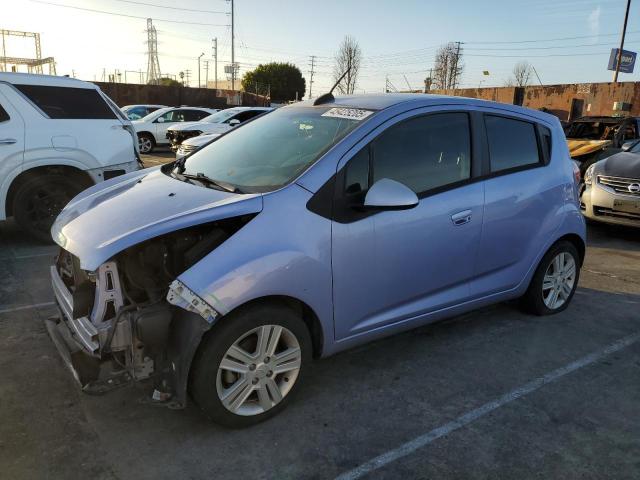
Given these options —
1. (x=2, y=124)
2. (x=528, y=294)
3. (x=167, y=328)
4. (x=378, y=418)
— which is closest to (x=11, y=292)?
(x=2, y=124)

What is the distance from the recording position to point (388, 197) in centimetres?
287

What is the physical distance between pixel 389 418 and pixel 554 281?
90.4 inches

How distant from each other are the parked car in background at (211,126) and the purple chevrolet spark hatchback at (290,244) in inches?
476

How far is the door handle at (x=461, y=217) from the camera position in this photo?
3404 millimetres

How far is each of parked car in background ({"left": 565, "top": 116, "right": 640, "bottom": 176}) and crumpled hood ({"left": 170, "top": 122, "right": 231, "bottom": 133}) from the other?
9523mm

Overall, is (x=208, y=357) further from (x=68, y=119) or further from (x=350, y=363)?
(x=68, y=119)

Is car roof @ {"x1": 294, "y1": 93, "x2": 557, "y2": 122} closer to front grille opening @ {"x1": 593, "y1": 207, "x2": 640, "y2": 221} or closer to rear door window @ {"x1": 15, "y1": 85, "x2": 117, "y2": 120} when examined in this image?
rear door window @ {"x1": 15, "y1": 85, "x2": 117, "y2": 120}

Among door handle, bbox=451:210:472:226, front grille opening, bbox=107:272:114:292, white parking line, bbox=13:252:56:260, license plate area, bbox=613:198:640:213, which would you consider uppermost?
door handle, bbox=451:210:472:226

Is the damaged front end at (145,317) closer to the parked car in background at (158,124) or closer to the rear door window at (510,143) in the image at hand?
the rear door window at (510,143)

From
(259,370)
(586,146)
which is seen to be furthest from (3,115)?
(586,146)

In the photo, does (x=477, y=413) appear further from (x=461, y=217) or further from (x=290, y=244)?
(x=290, y=244)

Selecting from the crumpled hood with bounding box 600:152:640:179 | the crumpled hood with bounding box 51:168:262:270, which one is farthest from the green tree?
the crumpled hood with bounding box 51:168:262:270

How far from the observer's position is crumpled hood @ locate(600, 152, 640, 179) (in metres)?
7.34

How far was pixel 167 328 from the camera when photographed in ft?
8.36
